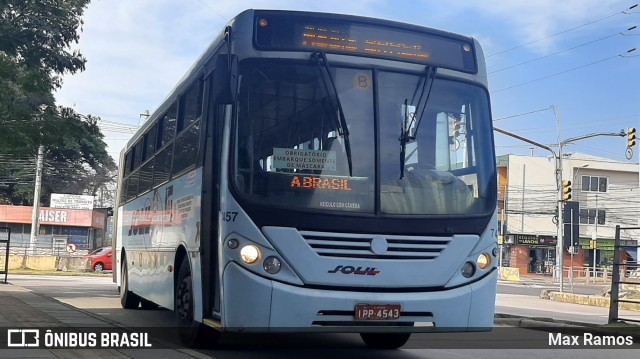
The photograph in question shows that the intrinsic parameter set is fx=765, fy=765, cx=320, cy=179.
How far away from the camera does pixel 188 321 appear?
28.8ft

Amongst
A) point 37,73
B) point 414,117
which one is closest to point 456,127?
point 414,117

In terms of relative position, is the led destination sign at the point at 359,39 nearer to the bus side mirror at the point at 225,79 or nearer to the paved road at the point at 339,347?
the bus side mirror at the point at 225,79

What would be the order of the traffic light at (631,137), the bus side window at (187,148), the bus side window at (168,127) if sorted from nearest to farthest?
1. the bus side window at (187,148)
2. the bus side window at (168,127)
3. the traffic light at (631,137)

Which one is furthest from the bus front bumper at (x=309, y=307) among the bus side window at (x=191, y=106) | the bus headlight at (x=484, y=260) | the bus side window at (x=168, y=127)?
the bus side window at (x=168, y=127)

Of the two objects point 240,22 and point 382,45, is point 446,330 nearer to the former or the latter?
point 382,45

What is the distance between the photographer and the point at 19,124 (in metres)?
18.2

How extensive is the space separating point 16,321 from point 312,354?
4.48 m

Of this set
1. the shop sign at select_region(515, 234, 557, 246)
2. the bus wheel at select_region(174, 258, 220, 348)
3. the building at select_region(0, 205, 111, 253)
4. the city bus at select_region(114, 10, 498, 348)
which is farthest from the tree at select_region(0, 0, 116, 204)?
the shop sign at select_region(515, 234, 557, 246)

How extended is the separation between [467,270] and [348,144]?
1.74m

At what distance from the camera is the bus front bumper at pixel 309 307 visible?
700 centimetres

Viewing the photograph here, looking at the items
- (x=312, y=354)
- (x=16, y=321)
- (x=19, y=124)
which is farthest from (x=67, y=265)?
(x=312, y=354)

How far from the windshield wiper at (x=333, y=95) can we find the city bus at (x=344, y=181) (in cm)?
1

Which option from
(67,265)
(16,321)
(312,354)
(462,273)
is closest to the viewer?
(462,273)

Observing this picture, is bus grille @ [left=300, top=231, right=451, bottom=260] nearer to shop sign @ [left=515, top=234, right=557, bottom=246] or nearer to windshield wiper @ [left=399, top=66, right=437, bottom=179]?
windshield wiper @ [left=399, top=66, right=437, bottom=179]
